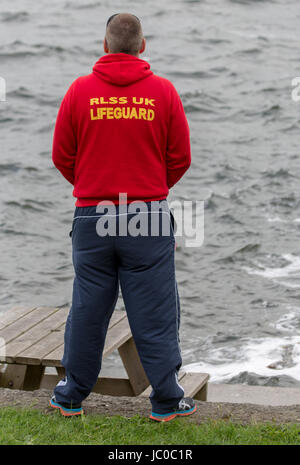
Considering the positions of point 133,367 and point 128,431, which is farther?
point 133,367

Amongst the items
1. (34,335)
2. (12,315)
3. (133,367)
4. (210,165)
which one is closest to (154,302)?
(34,335)

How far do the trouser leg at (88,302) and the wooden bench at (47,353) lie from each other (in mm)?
710

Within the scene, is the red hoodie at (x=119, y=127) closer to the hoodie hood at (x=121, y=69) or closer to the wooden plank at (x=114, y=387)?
the hoodie hood at (x=121, y=69)

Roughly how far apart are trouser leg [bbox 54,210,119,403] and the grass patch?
236 mm

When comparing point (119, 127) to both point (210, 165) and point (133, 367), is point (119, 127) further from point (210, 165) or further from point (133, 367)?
point (210, 165)

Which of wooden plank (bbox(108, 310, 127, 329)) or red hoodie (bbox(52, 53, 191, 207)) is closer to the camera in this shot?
red hoodie (bbox(52, 53, 191, 207))

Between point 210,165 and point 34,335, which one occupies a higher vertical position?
point 34,335

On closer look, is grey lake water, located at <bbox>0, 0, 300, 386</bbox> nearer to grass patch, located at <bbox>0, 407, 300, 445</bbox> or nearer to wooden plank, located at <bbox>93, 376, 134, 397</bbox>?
wooden plank, located at <bbox>93, 376, 134, 397</bbox>

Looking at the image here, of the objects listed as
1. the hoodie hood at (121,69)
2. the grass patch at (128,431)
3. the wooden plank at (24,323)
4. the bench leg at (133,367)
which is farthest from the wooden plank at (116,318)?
the hoodie hood at (121,69)

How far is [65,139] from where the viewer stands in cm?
424

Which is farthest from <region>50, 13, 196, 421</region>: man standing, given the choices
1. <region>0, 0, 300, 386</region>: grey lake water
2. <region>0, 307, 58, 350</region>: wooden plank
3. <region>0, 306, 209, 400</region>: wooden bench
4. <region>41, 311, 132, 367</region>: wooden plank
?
<region>0, 0, 300, 386</region>: grey lake water

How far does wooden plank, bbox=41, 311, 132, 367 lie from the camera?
5.16m

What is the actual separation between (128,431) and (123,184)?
1356 millimetres

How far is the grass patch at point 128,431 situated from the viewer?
13.9 feet
